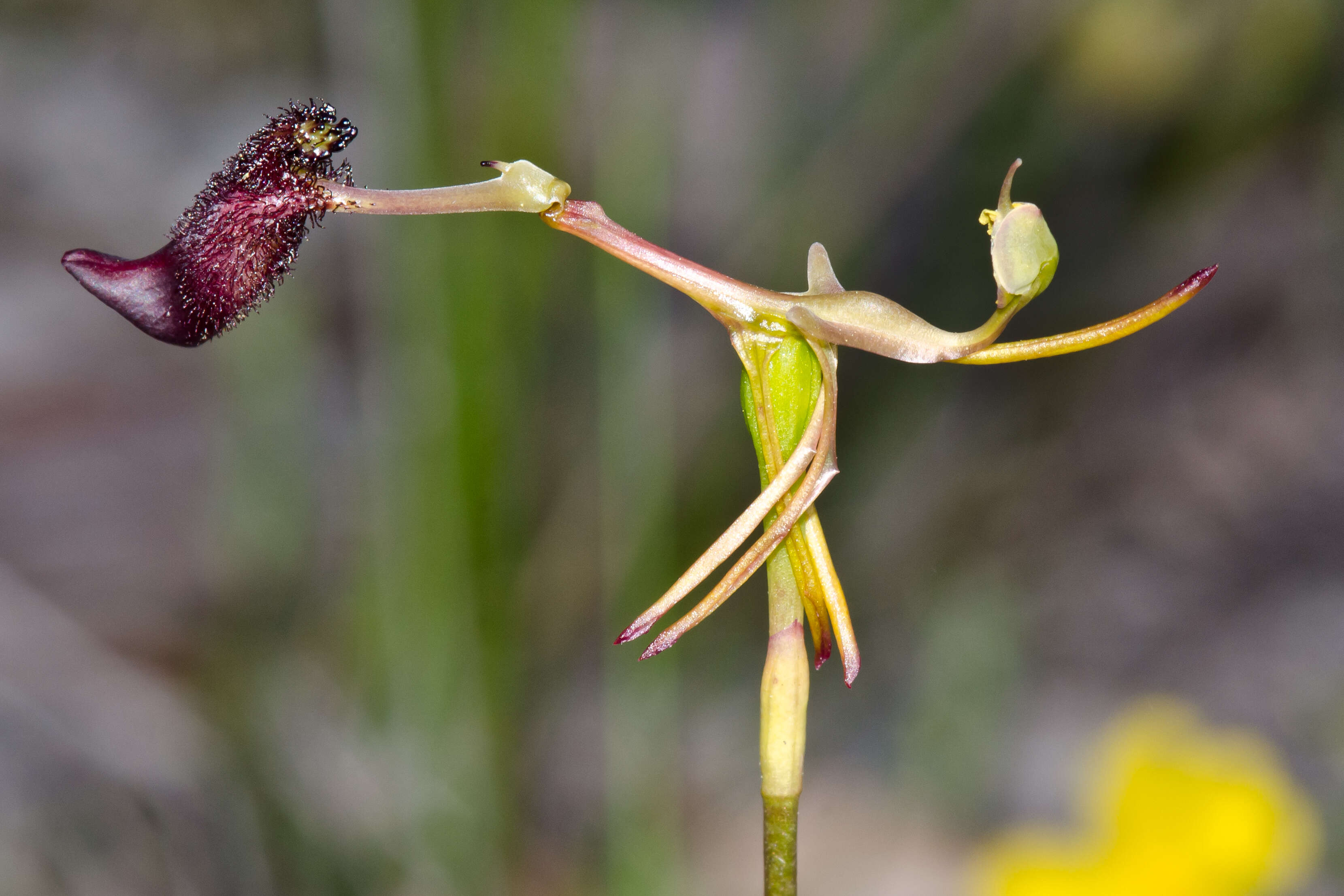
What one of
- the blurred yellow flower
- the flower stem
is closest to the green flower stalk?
the flower stem

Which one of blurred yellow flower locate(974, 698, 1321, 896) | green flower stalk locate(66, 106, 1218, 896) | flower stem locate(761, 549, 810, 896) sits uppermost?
green flower stalk locate(66, 106, 1218, 896)

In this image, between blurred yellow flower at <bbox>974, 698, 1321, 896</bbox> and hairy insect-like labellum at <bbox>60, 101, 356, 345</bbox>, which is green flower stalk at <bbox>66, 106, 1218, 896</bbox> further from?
blurred yellow flower at <bbox>974, 698, 1321, 896</bbox>

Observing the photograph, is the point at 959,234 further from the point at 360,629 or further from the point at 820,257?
the point at 820,257

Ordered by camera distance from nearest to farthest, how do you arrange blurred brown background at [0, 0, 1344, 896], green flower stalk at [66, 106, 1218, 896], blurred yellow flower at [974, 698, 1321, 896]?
green flower stalk at [66, 106, 1218, 896]
blurred yellow flower at [974, 698, 1321, 896]
blurred brown background at [0, 0, 1344, 896]

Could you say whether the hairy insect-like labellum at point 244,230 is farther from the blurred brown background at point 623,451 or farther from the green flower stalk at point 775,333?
the blurred brown background at point 623,451

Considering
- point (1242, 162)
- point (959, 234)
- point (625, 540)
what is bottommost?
point (625, 540)

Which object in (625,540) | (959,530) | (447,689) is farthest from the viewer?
(959,530)

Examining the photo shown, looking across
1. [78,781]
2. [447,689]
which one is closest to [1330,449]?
[447,689]

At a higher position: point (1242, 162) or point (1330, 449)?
point (1242, 162)

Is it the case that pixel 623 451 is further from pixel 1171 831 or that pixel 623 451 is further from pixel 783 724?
pixel 783 724
